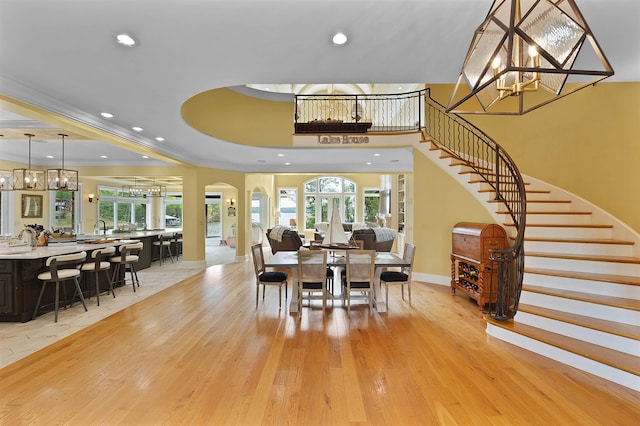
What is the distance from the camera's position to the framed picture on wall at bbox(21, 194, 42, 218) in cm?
835

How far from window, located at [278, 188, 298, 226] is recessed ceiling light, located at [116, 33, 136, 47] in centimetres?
1262

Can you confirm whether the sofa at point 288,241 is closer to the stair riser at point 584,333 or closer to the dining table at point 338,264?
the dining table at point 338,264

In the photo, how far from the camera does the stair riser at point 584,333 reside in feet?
9.09

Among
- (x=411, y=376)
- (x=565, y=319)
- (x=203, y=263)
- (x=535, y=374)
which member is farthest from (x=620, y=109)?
(x=203, y=263)

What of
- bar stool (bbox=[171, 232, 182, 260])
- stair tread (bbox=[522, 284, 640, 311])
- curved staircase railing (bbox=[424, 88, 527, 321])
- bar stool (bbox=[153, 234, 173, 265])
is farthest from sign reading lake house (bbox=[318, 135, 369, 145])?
bar stool (bbox=[171, 232, 182, 260])

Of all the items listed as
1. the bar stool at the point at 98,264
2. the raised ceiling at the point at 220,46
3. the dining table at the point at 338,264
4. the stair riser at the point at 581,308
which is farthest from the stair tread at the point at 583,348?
the bar stool at the point at 98,264

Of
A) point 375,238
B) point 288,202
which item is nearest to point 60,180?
point 375,238

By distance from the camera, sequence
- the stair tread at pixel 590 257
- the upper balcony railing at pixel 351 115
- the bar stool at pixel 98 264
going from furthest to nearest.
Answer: the upper balcony railing at pixel 351 115
the bar stool at pixel 98 264
the stair tread at pixel 590 257

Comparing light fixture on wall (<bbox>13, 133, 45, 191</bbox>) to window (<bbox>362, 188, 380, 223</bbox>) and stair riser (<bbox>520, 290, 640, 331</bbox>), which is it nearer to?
stair riser (<bbox>520, 290, 640, 331</bbox>)

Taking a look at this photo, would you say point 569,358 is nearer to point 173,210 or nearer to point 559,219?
point 559,219

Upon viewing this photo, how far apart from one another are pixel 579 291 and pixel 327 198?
478 inches

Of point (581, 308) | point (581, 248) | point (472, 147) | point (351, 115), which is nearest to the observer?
point (581, 308)

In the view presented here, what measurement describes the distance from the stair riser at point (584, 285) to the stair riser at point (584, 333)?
52cm

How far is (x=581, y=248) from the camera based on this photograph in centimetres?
398
